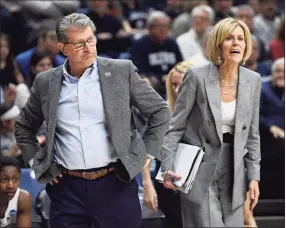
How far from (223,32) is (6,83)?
344cm

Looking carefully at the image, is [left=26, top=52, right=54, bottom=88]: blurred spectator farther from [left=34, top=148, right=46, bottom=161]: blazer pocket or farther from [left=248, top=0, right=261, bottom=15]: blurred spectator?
[left=248, top=0, right=261, bottom=15]: blurred spectator

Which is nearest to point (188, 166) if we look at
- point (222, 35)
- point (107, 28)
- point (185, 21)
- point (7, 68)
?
point (222, 35)

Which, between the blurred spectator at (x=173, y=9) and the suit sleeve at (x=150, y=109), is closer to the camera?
the suit sleeve at (x=150, y=109)

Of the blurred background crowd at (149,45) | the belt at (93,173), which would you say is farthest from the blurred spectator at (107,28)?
the belt at (93,173)

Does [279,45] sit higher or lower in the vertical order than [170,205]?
higher

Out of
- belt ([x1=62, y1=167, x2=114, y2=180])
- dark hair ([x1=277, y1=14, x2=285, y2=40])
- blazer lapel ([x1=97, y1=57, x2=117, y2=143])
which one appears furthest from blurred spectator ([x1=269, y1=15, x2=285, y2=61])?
belt ([x1=62, y1=167, x2=114, y2=180])

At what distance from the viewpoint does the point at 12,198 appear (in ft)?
16.8

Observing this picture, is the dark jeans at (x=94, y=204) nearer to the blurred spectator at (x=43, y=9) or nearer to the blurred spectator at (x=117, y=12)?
the blurred spectator at (x=43, y=9)

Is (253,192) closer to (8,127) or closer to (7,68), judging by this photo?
(8,127)

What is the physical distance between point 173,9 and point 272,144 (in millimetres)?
4575

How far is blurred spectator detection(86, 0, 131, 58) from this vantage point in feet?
28.7

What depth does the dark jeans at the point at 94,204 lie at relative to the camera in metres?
3.66

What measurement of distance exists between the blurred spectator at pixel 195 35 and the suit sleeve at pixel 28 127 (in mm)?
4671

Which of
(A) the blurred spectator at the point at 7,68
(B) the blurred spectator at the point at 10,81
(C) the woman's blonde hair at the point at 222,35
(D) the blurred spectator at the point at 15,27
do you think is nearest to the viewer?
(C) the woman's blonde hair at the point at 222,35
